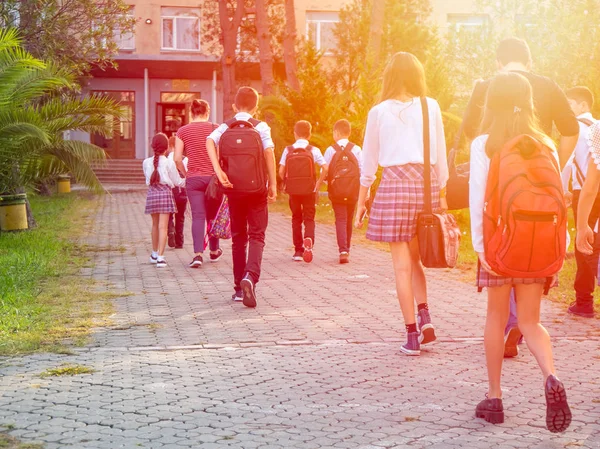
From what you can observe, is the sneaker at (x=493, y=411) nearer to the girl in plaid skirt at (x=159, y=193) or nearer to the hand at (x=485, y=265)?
the hand at (x=485, y=265)

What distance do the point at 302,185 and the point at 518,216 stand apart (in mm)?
8581

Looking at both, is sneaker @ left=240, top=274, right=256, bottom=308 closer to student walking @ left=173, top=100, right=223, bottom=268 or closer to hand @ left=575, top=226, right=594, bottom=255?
student walking @ left=173, top=100, right=223, bottom=268

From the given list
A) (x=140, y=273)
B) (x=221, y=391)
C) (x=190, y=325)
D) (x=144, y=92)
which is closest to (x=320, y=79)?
(x=140, y=273)

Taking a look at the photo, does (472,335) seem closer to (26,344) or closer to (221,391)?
(221,391)

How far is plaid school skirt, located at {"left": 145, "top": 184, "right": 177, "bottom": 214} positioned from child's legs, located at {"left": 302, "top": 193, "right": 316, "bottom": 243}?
1.75m

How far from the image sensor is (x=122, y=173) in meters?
44.4

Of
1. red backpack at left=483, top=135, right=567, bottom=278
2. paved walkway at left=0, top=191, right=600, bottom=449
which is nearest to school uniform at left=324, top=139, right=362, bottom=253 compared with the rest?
paved walkway at left=0, top=191, right=600, bottom=449

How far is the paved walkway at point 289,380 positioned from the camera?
5.05 metres

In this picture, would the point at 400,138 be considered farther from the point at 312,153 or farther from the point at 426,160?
the point at 312,153

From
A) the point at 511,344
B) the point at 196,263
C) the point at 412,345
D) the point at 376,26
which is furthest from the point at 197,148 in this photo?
the point at 376,26

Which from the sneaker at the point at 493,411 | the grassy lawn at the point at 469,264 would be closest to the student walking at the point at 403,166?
the sneaker at the point at 493,411

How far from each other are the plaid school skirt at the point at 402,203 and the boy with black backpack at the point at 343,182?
597 cm

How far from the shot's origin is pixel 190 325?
834 centimetres

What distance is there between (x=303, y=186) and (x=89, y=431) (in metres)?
8.50
